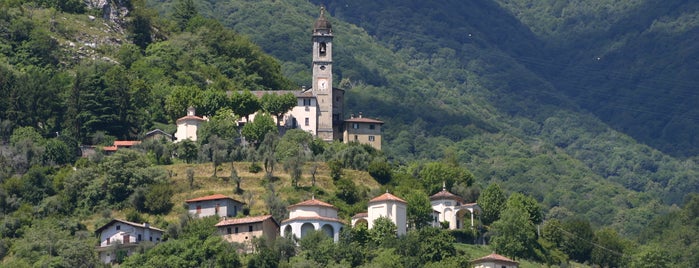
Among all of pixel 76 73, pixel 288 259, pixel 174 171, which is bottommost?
pixel 288 259

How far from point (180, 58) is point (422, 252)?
55.4 metres

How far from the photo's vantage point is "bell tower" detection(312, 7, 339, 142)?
125 m

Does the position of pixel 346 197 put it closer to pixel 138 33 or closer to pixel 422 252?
pixel 422 252

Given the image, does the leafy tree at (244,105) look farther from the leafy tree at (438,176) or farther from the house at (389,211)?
the house at (389,211)

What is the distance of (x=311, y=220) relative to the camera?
100250 mm

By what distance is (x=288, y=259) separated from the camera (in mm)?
95938

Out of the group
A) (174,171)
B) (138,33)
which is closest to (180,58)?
(138,33)

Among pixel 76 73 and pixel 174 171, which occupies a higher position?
pixel 76 73

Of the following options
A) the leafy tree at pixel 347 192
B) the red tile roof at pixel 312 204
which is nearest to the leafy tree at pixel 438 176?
the leafy tree at pixel 347 192

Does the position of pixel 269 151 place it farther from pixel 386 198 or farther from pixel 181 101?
pixel 386 198

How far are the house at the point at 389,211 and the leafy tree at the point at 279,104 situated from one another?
878 inches

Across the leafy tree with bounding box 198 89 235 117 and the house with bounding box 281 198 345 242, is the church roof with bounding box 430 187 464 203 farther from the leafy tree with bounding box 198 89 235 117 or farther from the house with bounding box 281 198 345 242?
the leafy tree with bounding box 198 89 235 117

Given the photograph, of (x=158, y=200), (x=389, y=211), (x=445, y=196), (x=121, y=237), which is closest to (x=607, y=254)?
(x=445, y=196)

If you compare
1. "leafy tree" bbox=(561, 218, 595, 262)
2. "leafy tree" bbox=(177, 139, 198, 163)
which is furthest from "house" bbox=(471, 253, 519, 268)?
"leafy tree" bbox=(177, 139, 198, 163)
